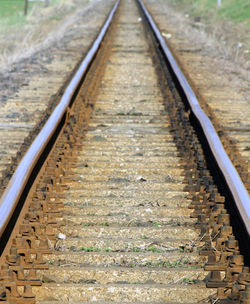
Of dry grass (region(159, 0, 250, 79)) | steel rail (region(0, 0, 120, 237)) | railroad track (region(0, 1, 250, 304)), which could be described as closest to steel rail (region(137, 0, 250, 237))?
railroad track (region(0, 1, 250, 304))

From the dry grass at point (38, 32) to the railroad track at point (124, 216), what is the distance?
17.2 ft

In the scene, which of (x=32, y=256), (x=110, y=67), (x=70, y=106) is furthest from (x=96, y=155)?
(x=110, y=67)

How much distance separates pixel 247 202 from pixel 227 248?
0.37 meters

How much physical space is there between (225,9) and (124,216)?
20.7 meters

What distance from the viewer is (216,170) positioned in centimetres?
379

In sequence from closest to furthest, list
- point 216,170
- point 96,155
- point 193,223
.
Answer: point 193,223
point 216,170
point 96,155

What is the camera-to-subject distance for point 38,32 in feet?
73.6

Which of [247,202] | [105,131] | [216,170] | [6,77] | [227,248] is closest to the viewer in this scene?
[227,248]

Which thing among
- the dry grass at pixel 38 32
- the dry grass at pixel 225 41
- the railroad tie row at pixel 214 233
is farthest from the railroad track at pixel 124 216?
the dry grass at pixel 38 32

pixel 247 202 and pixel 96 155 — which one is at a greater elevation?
pixel 247 202

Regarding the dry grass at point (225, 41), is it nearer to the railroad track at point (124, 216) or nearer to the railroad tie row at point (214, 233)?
the railroad track at point (124, 216)

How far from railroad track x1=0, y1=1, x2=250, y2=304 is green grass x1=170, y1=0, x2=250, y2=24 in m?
14.4

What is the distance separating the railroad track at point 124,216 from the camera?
102 inches

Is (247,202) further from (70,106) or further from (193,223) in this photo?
(70,106)
